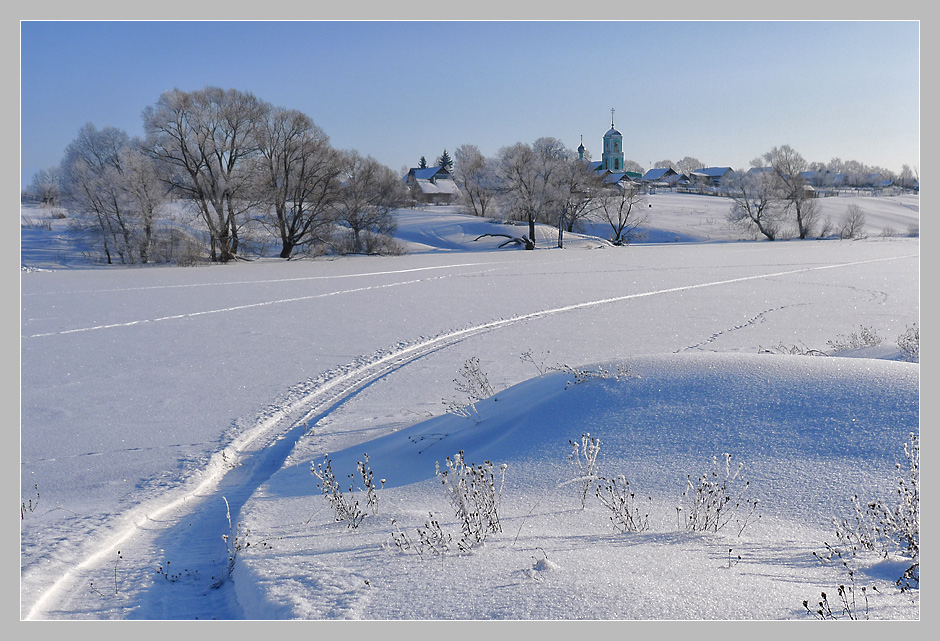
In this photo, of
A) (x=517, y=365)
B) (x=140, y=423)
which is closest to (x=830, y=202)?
(x=517, y=365)

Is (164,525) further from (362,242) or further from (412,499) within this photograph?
(362,242)

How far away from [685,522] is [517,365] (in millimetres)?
7103

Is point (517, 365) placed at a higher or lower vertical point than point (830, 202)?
lower

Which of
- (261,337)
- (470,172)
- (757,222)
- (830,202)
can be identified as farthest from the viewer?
(830,202)

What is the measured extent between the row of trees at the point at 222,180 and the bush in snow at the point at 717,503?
3602 cm

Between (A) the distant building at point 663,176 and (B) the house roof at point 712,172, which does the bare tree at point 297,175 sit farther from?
(B) the house roof at point 712,172

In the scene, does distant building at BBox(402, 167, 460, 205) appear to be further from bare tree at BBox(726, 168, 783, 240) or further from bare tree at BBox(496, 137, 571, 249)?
bare tree at BBox(726, 168, 783, 240)

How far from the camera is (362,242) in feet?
149

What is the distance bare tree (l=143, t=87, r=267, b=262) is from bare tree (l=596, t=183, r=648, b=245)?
3015 centimetres

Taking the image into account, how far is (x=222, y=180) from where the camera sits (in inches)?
1471

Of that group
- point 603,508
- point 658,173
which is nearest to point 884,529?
point 603,508

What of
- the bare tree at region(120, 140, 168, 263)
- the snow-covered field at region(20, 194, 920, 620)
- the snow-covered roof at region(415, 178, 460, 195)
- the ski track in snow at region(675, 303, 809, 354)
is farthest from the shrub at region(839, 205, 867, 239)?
the bare tree at region(120, 140, 168, 263)

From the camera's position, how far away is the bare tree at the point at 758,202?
201ft

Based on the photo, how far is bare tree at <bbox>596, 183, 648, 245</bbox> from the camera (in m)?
57.0
